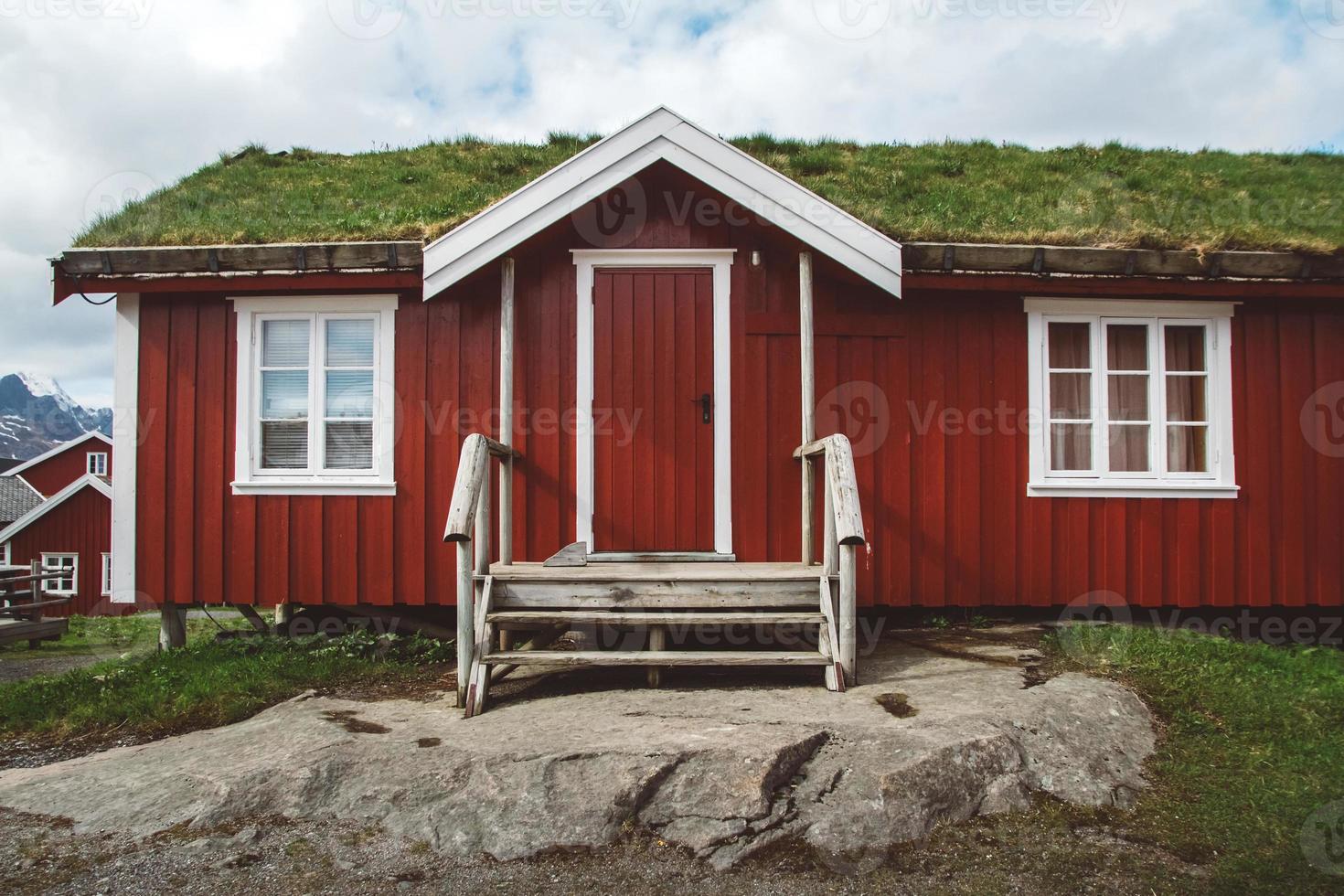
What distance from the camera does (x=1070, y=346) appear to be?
285 inches

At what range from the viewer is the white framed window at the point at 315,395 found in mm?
7027

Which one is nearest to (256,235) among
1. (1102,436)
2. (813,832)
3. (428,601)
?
(428,601)

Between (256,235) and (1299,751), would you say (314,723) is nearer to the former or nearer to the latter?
(256,235)

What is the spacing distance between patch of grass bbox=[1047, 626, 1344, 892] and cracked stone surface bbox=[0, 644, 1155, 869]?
0.23 m

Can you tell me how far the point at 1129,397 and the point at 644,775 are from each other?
5.48 meters

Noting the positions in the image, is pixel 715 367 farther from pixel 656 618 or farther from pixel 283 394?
pixel 283 394

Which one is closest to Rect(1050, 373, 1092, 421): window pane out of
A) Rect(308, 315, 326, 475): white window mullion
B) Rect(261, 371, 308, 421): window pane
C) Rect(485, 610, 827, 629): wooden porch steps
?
Rect(485, 610, 827, 629): wooden porch steps

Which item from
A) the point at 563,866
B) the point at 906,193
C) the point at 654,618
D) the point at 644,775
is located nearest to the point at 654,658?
the point at 654,618

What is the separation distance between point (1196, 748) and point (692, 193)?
4987mm

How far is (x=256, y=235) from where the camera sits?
7258mm

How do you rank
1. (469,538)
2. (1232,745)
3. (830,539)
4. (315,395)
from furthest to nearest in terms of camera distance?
(315,395)
(830,539)
(469,538)
(1232,745)

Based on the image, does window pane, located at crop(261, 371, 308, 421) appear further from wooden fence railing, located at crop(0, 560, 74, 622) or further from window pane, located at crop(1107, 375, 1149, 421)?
wooden fence railing, located at crop(0, 560, 74, 622)

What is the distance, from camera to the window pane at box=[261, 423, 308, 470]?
23.4 feet

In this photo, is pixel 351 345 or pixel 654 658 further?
pixel 351 345
